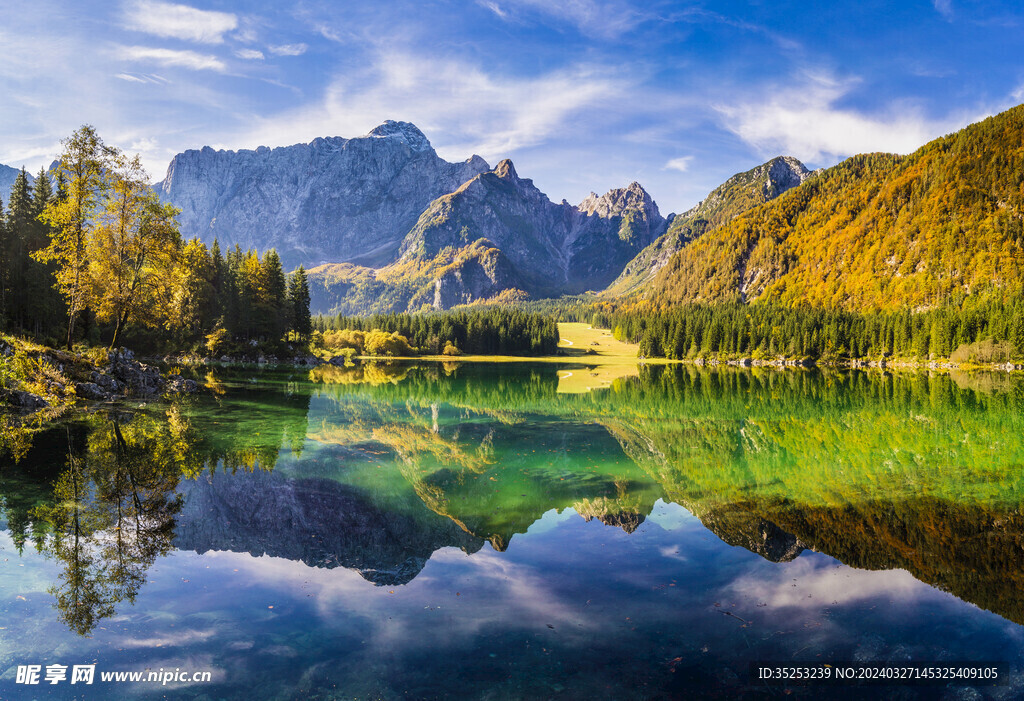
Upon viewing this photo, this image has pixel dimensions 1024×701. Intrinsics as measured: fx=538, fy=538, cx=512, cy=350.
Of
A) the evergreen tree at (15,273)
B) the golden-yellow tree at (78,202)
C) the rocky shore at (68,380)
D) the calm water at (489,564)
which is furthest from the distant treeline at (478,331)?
the calm water at (489,564)

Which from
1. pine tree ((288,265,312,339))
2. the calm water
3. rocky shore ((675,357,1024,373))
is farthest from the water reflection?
rocky shore ((675,357,1024,373))

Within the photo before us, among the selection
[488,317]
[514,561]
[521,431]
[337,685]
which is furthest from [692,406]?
[488,317]

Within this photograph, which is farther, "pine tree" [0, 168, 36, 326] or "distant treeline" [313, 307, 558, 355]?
"distant treeline" [313, 307, 558, 355]

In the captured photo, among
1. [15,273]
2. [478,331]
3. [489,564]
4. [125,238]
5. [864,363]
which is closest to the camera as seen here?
[489,564]

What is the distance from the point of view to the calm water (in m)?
8.59

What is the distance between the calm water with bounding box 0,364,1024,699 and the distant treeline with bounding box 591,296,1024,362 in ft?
375

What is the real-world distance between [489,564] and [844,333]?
157 m

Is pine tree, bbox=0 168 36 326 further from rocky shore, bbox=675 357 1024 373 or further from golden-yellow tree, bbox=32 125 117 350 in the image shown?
rocky shore, bbox=675 357 1024 373

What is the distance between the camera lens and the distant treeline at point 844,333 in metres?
114

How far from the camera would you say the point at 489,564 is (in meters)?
13.1

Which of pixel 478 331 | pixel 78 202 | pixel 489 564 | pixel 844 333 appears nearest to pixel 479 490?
pixel 489 564

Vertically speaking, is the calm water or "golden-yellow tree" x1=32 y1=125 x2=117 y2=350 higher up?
"golden-yellow tree" x1=32 y1=125 x2=117 y2=350

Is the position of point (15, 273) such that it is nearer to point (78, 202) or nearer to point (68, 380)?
point (78, 202)

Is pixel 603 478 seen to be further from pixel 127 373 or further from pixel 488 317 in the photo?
pixel 488 317
